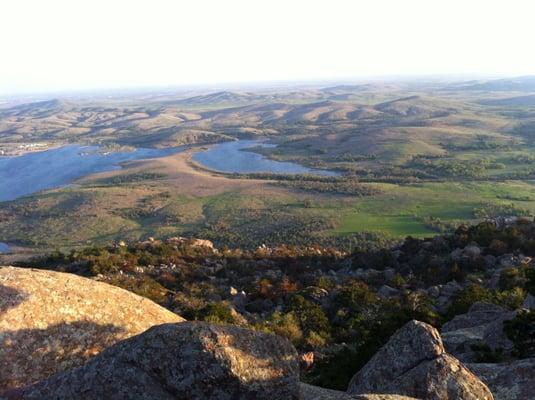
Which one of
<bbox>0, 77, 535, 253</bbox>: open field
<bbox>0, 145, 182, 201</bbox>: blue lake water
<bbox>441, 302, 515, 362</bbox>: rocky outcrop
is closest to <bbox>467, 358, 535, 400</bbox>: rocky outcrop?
<bbox>441, 302, 515, 362</bbox>: rocky outcrop

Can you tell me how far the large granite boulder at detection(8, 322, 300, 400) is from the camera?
28.8ft

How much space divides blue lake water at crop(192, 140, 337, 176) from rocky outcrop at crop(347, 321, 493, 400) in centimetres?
Result: 11343

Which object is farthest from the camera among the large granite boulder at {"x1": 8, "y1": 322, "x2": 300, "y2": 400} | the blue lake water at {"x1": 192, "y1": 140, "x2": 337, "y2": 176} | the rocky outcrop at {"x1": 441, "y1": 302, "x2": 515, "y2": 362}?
the blue lake water at {"x1": 192, "y1": 140, "x2": 337, "y2": 176}

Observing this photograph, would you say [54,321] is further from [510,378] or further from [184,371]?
[510,378]

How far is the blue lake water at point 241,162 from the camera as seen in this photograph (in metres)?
135

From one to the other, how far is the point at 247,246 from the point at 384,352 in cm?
5344

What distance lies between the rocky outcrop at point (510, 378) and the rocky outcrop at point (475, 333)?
84.4 inches

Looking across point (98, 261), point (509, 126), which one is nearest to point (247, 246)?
point (98, 261)

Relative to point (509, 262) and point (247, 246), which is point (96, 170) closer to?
point (247, 246)

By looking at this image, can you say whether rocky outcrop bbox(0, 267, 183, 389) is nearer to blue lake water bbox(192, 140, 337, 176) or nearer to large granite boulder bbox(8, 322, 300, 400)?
large granite boulder bbox(8, 322, 300, 400)

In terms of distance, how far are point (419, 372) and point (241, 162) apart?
141559mm

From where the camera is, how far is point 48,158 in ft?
568

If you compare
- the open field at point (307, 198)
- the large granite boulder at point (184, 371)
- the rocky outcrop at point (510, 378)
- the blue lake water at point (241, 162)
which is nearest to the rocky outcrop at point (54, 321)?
the large granite boulder at point (184, 371)

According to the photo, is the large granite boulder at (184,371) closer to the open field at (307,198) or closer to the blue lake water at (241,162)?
the open field at (307,198)
